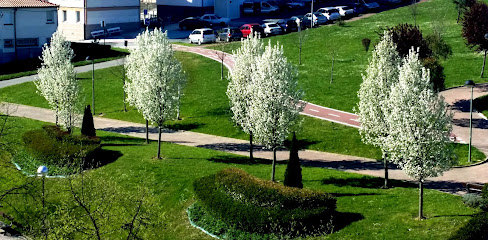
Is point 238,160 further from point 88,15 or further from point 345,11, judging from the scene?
point 345,11

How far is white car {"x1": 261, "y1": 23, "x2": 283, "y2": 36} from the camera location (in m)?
88.1

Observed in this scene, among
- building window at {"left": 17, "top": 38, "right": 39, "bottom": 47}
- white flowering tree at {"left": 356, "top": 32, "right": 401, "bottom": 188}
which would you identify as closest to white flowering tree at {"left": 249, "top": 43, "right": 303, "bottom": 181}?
white flowering tree at {"left": 356, "top": 32, "right": 401, "bottom": 188}

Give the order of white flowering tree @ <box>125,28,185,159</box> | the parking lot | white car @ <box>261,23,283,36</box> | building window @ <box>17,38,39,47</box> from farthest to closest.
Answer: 1. the parking lot
2. white car @ <box>261,23,283,36</box>
3. building window @ <box>17,38,39,47</box>
4. white flowering tree @ <box>125,28,185,159</box>

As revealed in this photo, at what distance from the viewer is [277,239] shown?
37875 mm

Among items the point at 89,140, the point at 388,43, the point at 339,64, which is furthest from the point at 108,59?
the point at 388,43

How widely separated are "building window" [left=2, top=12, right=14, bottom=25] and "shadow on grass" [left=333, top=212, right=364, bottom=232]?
53527 millimetres

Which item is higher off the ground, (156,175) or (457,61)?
(457,61)

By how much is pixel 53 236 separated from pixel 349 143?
90.2 ft

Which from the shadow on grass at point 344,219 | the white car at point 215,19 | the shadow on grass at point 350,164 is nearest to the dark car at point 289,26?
the white car at point 215,19

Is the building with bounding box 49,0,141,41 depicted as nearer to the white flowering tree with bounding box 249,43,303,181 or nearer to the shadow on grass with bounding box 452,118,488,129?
the shadow on grass with bounding box 452,118,488,129

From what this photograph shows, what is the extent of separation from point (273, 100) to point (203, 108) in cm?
1937

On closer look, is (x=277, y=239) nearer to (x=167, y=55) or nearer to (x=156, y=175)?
(x=156, y=175)

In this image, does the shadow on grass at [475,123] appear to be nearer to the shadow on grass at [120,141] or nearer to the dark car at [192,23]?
the shadow on grass at [120,141]

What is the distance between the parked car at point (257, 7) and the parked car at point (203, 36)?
19082mm
